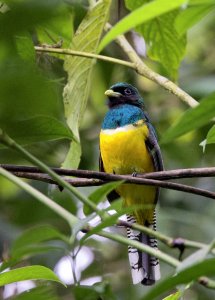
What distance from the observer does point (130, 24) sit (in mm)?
941

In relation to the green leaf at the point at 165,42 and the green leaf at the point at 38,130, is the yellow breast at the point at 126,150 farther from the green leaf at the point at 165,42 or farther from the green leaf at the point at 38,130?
the green leaf at the point at 38,130

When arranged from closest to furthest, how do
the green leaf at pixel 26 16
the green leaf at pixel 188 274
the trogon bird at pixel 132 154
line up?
1. the green leaf at pixel 26 16
2. the green leaf at pixel 188 274
3. the trogon bird at pixel 132 154

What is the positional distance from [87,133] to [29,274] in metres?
3.46

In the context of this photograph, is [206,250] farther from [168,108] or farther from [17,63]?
[168,108]

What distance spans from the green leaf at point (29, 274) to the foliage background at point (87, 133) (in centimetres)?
19

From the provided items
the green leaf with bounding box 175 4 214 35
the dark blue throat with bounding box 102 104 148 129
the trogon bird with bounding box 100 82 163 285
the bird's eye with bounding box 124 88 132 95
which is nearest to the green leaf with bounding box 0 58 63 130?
the green leaf with bounding box 175 4 214 35

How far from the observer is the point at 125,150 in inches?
151

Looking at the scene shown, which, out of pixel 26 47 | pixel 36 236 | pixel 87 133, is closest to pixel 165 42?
pixel 26 47

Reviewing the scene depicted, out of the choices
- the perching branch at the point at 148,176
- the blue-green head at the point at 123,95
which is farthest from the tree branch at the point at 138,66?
the blue-green head at the point at 123,95

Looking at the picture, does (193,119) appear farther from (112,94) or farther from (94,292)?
(112,94)

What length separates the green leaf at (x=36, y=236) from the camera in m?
0.88

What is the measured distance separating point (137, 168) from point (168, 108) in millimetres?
1060

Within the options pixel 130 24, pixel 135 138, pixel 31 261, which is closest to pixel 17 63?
pixel 130 24

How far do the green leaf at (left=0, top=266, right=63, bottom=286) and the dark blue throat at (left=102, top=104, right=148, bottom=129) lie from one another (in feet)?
8.76
